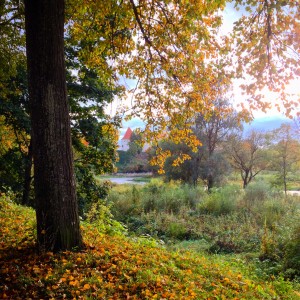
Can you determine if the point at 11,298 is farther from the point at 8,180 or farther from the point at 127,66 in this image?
the point at 8,180

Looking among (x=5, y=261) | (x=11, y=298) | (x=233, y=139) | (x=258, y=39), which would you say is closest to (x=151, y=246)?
(x=5, y=261)

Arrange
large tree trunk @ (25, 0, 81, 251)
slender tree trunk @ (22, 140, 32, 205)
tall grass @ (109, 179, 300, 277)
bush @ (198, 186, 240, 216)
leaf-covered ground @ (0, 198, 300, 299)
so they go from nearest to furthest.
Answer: leaf-covered ground @ (0, 198, 300, 299), large tree trunk @ (25, 0, 81, 251), tall grass @ (109, 179, 300, 277), slender tree trunk @ (22, 140, 32, 205), bush @ (198, 186, 240, 216)

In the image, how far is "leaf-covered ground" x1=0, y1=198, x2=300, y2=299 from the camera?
3426mm

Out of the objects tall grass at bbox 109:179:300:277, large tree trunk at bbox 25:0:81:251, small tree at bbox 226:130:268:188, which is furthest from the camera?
small tree at bbox 226:130:268:188

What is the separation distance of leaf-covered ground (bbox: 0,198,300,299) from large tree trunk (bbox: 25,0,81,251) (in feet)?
1.43

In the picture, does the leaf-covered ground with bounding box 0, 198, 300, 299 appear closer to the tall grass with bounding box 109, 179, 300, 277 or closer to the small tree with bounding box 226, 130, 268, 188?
the tall grass with bounding box 109, 179, 300, 277

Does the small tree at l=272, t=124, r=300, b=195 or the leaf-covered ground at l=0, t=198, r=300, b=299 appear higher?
the small tree at l=272, t=124, r=300, b=195

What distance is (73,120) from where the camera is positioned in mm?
12383

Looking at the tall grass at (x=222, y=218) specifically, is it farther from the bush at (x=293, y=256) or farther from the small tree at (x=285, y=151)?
the small tree at (x=285, y=151)

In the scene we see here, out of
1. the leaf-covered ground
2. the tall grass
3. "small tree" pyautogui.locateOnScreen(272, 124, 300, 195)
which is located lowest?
the tall grass

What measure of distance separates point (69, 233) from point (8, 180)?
9562mm

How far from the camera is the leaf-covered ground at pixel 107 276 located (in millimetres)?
3426

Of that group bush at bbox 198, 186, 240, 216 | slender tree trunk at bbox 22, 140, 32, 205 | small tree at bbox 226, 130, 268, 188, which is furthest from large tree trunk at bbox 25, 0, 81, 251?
small tree at bbox 226, 130, 268, 188

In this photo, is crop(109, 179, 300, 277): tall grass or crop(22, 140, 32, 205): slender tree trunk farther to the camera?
crop(22, 140, 32, 205): slender tree trunk
